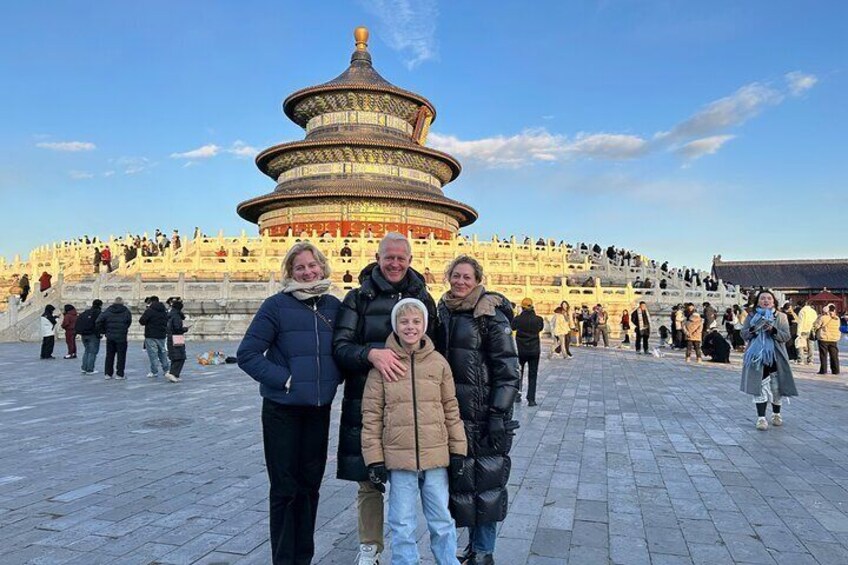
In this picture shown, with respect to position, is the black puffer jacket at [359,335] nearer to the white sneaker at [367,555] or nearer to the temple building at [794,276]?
the white sneaker at [367,555]

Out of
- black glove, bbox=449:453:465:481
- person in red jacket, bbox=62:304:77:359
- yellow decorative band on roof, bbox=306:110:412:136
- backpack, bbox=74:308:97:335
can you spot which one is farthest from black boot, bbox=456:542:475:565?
yellow decorative band on roof, bbox=306:110:412:136

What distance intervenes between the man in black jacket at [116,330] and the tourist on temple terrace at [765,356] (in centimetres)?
1140

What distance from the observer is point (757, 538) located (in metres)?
4.27

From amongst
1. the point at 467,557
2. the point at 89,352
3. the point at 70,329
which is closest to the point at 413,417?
the point at 467,557

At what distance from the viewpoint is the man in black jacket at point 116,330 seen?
41.0ft

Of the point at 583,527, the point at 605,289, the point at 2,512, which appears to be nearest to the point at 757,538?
the point at 583,527

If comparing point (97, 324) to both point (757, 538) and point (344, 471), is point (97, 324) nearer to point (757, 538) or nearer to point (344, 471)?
point (344, 471)

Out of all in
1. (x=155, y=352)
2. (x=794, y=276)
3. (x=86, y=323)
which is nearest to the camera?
(x=155, y=352)

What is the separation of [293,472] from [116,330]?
34.7ft

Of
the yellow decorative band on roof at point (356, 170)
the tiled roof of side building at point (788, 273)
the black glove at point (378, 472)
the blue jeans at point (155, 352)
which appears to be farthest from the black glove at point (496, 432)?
the tiled roof of side building at point (788, 273)

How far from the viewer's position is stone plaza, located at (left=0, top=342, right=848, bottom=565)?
4090mm

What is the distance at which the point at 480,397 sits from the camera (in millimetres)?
3559

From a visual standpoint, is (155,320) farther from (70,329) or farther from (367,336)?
(367,336)

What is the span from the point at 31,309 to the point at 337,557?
23933mm
